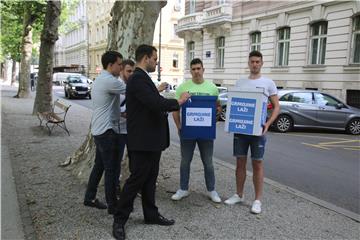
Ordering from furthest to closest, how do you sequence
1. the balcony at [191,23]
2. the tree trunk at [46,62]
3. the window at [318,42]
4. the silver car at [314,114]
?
the balcony at [191,23]
the window at [318,42]
the tree trunk at [46,62]
the silver car at [314,114]

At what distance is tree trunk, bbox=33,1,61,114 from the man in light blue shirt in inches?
413

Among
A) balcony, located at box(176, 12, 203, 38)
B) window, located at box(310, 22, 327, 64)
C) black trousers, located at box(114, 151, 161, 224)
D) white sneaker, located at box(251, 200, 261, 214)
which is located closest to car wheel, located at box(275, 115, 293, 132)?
window, located at box(310, 22, 327, 64)

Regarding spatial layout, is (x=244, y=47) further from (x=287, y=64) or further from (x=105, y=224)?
(x=105, y=224)

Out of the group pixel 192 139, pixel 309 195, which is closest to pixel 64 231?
pixel 192 139

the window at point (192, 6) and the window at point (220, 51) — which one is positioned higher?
the window at point (192, 6)

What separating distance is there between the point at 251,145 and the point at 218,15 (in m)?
24.9

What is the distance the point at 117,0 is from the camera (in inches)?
241

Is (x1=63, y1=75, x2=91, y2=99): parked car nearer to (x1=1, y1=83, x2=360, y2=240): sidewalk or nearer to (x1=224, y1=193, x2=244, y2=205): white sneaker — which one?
(x1=1, y1=83, x2=360, y2=240): sidewalk

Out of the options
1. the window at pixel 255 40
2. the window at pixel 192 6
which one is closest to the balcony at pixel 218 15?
the window at pixel 255 40

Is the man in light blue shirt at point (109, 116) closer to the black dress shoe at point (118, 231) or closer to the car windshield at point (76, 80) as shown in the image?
the black dress shoe at point (118, 231)

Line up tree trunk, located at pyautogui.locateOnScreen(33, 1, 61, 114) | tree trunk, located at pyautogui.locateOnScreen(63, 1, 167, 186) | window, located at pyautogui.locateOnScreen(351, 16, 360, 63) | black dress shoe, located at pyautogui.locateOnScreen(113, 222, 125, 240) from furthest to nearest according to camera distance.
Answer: window, located at pyautogui.locateOnScreen(351, 16, 360, 63) < tree trunk, located at pyautogui.locateOnScreen(33, 1, 61, 114) < tree trunk, located at pyautogui.locateOnScreen(63, 1, 167, 186) < black dress shoe, located at pyautogui.locateOnScreen(113, 222, 125, 240)

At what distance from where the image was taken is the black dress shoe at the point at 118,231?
159 inches

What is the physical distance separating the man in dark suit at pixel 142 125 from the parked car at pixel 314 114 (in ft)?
32.3

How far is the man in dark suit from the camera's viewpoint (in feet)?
12.9
